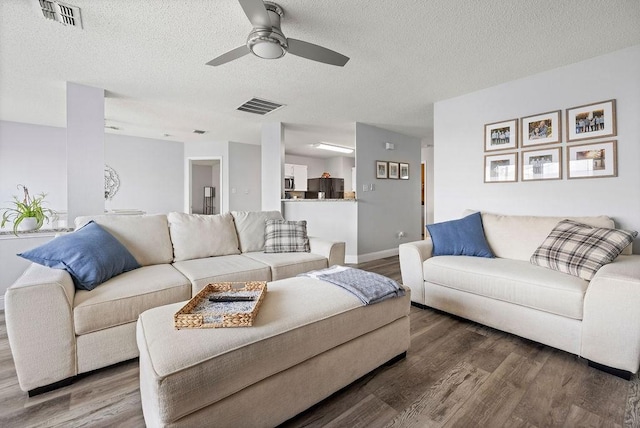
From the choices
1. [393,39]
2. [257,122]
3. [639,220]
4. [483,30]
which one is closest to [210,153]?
[257,122]

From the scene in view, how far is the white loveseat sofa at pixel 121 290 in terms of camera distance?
1424mm

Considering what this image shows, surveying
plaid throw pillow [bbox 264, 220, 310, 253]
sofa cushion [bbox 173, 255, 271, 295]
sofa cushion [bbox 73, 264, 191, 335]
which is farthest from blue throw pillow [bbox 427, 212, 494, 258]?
sofa cushion [bbox 73, 264, 191, 335]

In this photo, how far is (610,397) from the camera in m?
1.43

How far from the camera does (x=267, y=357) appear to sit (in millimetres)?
1146

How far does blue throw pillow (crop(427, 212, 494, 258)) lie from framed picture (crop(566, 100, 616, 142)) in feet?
3.75

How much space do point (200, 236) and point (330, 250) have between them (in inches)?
49.5

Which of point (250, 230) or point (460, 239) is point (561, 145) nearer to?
point (460, 239)

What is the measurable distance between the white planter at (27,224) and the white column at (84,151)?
0.29 m

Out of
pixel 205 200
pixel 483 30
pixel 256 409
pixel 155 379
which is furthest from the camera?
pixel 205 200

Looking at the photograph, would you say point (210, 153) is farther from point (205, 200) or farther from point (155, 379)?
point (155, 379)

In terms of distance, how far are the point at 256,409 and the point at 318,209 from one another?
369 centimetres

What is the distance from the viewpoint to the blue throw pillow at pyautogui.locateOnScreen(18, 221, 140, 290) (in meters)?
1.68

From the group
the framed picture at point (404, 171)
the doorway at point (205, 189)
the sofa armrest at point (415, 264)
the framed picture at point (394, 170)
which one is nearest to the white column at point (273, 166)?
the framed picture at point (394, 170)

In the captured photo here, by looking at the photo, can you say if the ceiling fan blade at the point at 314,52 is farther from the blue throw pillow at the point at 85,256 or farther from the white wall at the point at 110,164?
the white wall at the point at 110,164
